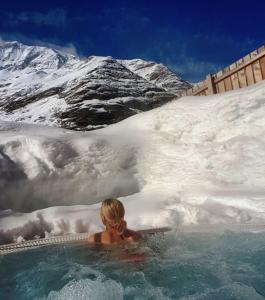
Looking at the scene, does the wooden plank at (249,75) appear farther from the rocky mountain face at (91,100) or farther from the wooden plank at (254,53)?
the rocky mountain face at (91,100)

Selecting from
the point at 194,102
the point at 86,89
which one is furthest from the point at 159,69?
the point at 194,102

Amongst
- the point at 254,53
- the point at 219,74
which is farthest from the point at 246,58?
the point at 219,74

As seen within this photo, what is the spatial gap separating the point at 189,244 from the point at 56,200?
94.7 inches

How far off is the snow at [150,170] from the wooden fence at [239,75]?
0.64m

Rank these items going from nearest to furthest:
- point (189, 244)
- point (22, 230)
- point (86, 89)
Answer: point (189, 244) < point (22, 230) < point (86, 89)

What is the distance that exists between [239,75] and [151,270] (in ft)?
16.1

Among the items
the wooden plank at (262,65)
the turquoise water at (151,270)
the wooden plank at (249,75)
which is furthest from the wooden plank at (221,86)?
the turquoise water at (151,270)

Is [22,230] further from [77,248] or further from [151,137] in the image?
[151,137]

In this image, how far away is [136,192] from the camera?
5582 mm

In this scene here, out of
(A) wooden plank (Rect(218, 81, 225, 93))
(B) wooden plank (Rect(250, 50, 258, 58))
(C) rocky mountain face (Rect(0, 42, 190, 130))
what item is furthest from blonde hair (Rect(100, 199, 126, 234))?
(C) rocky mountain face (Rect(0, 42, 190, 130))

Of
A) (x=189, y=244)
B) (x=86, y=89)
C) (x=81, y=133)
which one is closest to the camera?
(x=189, y=244)

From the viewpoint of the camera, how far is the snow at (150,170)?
4.32 metres

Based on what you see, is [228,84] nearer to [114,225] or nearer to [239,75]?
[239,75]

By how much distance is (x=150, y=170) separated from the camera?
5.78 m
